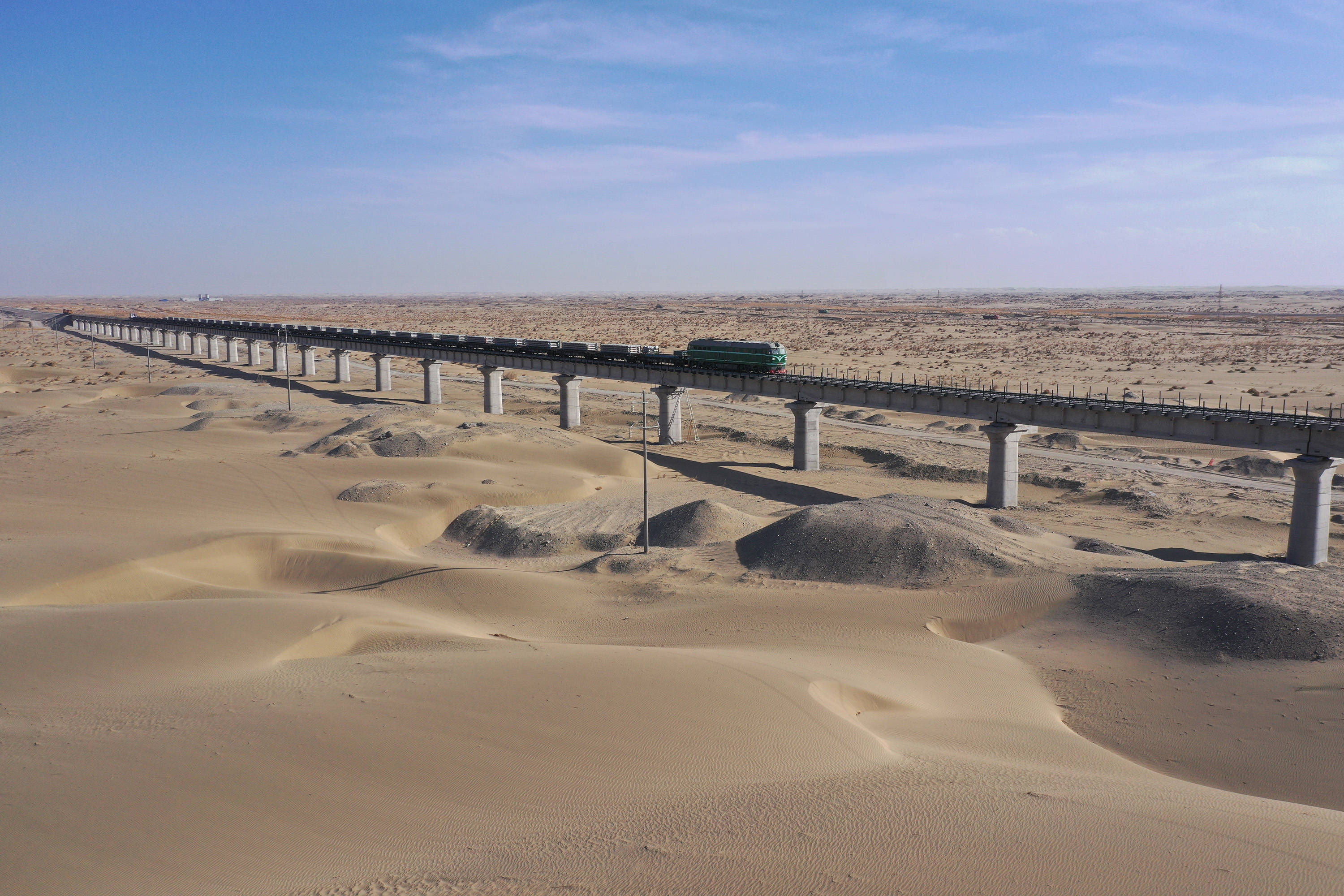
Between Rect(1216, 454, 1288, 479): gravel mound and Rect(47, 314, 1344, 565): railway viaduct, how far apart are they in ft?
11.6

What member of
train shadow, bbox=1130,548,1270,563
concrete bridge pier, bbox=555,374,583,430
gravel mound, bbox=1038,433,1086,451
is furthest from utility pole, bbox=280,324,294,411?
train shadow, bbox=1130,548,1270,563

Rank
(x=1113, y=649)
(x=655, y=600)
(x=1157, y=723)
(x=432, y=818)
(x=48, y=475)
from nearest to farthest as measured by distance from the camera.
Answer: (x=432, y=818) < (x=1157, y=723) < (x=1113, y=649) < (x=655, y=600) < (x=48, y=475)

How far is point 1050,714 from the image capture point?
66.5 feet

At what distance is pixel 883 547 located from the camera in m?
31.0

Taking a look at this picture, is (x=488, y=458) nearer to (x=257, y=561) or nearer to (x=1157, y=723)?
(x=257, y=561)

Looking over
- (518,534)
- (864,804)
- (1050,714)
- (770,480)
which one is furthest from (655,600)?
(770,480)

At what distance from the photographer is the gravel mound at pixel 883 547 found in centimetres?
2991

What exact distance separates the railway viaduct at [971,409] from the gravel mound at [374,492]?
74.9 feet

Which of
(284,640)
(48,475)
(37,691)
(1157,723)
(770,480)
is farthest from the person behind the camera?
(770,480)

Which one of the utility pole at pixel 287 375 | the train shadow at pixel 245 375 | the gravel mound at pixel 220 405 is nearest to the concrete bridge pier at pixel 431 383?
the train shadow at pixel 245 375

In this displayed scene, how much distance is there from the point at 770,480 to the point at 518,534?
18.4 m

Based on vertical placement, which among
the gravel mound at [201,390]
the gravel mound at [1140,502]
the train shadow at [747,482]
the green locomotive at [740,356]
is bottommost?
the train shadow at [747,482]

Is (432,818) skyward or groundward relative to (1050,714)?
skyward

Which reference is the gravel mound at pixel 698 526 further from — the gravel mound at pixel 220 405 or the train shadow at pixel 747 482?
the gravel mound at pixel 220 405
